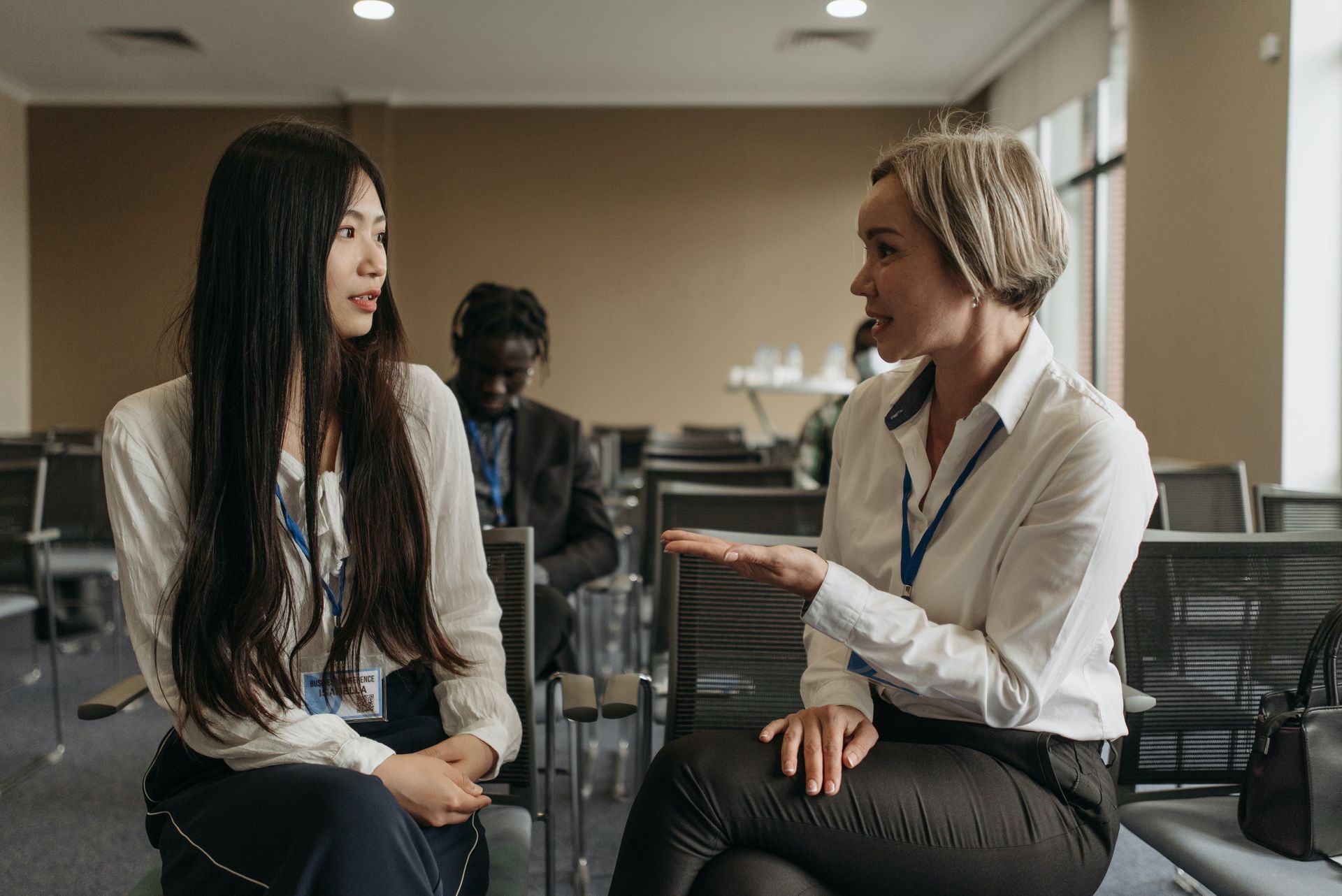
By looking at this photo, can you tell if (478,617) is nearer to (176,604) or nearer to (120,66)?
(176,604)

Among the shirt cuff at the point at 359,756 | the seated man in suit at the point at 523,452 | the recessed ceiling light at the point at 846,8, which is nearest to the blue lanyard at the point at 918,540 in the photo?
the shirt cuff at the point at 359,756

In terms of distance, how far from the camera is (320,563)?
1369 millimetres

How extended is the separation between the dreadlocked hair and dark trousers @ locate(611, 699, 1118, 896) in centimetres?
169

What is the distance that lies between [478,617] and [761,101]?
795 cm

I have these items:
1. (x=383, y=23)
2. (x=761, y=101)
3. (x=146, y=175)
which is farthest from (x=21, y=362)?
Answer: (x=761, y=101)

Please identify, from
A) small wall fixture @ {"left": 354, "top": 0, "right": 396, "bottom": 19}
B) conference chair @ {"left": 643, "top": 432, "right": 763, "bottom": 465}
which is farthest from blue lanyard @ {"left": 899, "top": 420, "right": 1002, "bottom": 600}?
small wall fixture @ {"left": 354, "top": 0, "right": 396, "bottom": 19}

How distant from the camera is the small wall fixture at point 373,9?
20.8 feet

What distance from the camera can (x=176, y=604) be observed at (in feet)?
4.23

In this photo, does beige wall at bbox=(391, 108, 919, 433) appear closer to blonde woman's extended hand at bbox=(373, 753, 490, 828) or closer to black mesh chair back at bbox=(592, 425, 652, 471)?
black mesh chair back at bbox=(592, 425, 652, 471)

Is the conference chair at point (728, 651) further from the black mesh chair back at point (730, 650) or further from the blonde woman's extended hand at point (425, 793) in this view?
the blonde woman's extended hand at point (425, 793)

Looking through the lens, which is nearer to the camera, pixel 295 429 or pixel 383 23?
pixel 295 429

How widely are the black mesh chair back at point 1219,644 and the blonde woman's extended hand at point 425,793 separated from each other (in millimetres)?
1060

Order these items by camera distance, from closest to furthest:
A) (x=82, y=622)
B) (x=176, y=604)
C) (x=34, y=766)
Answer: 1. (x=176, y=604)
2. (x=34, y=766)
3. (x=82, y=622)

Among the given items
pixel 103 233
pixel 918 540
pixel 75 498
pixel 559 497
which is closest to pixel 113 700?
pixel 918 540
